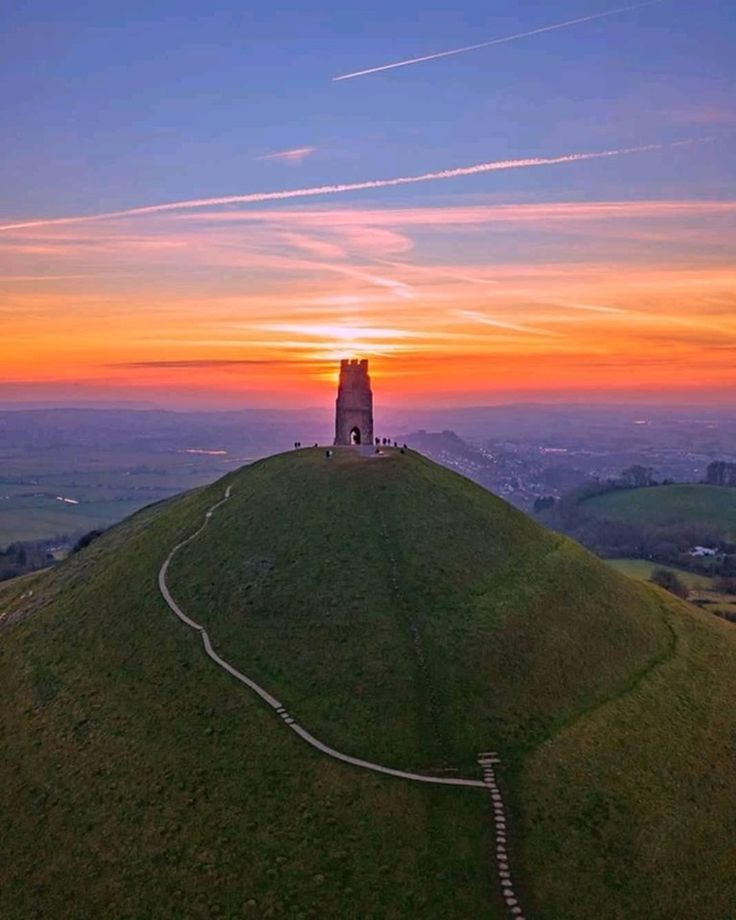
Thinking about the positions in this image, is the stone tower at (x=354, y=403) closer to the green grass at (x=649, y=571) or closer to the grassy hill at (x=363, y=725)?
the grassy hill at (x=363, y=725)

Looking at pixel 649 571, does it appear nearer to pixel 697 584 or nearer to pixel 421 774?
pixel 697 584

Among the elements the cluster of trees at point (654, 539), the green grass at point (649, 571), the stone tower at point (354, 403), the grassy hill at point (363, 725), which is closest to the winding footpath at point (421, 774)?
the grassy hill at point (363, 725)

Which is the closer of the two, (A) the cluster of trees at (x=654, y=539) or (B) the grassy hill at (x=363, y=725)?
(B) the grassy hill at (x=363, y=725)

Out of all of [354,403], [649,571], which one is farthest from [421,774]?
[649,571]

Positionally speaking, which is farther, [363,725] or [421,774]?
[363,725]

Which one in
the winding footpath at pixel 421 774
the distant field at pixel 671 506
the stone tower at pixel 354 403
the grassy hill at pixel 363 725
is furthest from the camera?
the distant field at pixel 671 506

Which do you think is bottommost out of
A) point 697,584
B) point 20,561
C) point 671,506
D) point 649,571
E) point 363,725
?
point 697,584

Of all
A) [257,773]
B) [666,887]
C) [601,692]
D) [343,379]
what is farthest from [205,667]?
[343,379]
